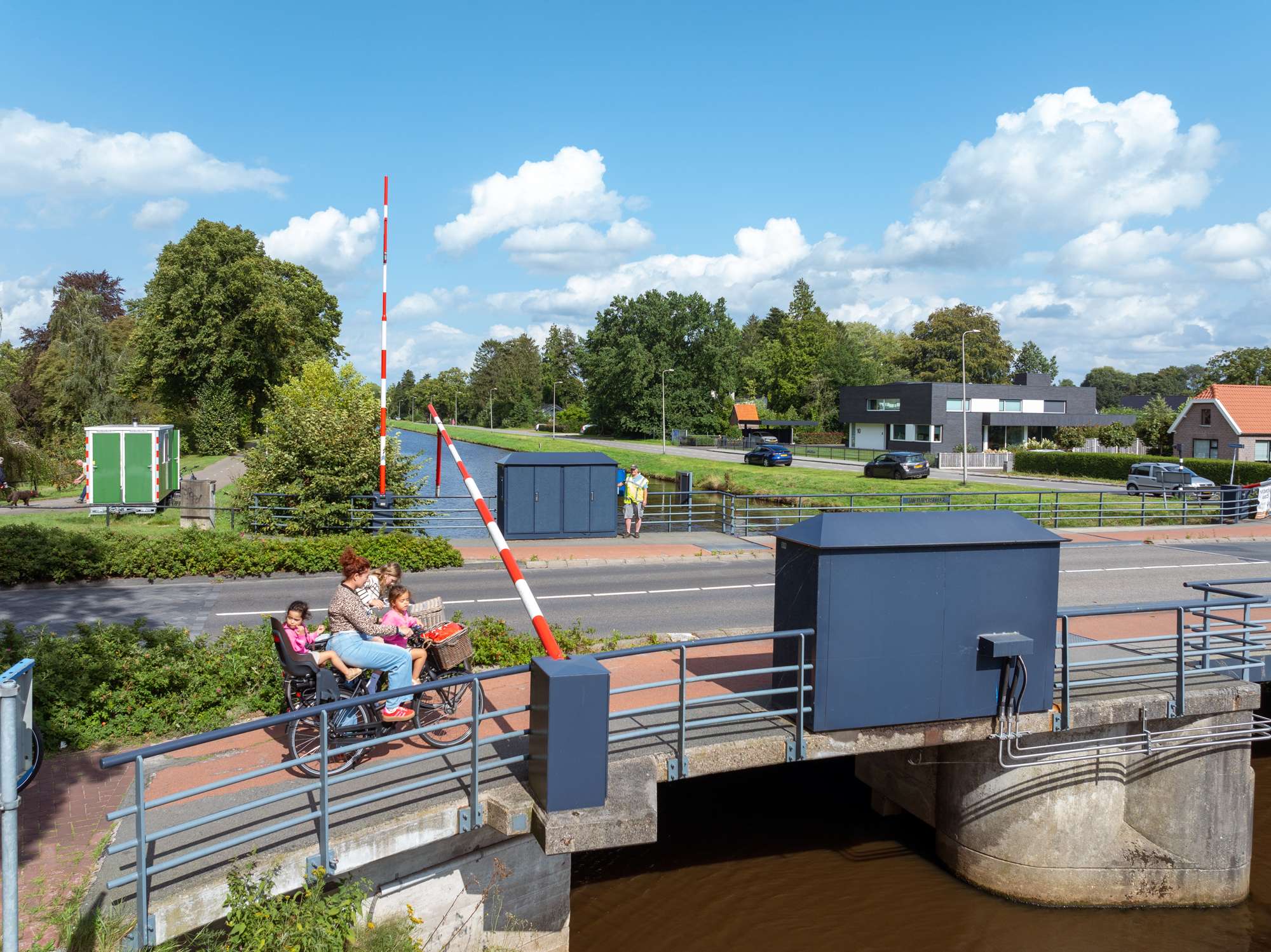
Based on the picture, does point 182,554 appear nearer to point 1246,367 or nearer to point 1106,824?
point 1106,824

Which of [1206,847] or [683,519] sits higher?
[683,519]

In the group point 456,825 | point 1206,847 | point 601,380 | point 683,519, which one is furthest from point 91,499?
point 601,380

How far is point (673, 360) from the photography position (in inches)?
3723

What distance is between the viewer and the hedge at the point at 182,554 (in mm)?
16094

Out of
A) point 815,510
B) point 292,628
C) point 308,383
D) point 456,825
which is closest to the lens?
point 456,825

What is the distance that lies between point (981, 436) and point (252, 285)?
52714mm

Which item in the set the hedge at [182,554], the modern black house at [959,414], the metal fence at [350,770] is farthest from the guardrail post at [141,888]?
the modern black house at [959,414]

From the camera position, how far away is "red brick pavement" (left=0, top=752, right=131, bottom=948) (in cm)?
553

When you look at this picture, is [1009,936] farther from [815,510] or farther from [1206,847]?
[815,510]

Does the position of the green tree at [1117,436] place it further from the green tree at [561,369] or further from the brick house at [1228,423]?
the green tree at [561,369]

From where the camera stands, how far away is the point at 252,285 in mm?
49688

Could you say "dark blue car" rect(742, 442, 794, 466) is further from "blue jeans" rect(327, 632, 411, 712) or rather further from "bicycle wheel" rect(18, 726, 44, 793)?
"bicycle wheel" rect(18, 726, 44, 793)

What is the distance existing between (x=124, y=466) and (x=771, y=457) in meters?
41.3

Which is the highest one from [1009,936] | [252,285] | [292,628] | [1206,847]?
[252,285]
